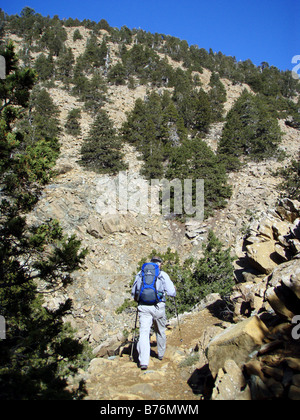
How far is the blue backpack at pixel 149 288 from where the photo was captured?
4637 mm

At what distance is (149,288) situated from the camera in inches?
183

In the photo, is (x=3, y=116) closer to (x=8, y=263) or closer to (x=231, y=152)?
(x=8, y=263)

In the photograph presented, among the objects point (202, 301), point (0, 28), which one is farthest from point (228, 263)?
point (0, 28)

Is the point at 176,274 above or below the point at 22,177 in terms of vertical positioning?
below

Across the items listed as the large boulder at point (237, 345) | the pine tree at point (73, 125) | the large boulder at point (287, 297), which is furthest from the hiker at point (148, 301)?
the pine tree at point (73, 125)

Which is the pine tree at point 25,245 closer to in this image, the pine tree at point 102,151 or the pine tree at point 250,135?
the pine tree at point 102,151

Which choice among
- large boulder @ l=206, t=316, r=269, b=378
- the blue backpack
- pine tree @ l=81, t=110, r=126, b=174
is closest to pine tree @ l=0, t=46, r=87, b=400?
the blue backpack

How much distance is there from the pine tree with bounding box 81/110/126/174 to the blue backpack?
1643 centimetres

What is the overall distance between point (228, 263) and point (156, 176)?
1143 centimetres

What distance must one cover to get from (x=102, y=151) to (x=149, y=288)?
17.6 metres

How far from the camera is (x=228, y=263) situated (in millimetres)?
10602

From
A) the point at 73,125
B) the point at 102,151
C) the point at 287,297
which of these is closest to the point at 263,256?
the point at 287,297

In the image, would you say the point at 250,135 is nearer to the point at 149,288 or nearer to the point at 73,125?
the point at 73,125

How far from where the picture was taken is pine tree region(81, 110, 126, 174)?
20562mm
